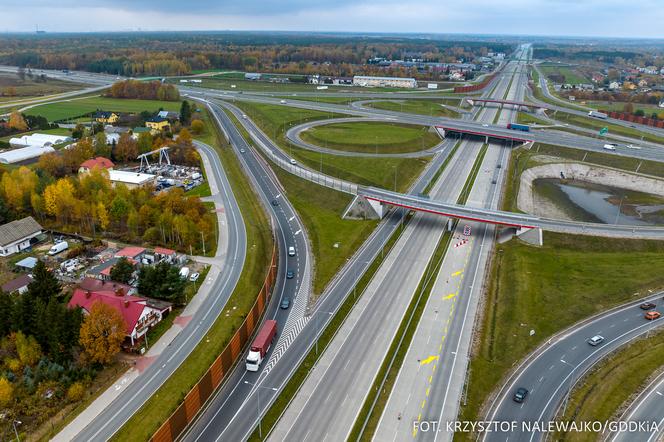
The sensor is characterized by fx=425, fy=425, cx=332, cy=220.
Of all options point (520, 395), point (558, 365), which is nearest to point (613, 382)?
point (558, 365)

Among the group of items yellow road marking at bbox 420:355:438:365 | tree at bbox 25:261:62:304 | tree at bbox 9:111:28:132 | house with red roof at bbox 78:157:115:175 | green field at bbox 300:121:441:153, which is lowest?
yellow road marking at bbox 420:355:438:365

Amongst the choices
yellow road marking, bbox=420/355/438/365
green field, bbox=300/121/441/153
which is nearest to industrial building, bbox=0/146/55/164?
green field, bbox=300/121/441/153

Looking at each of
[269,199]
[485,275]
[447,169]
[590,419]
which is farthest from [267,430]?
[447,169]

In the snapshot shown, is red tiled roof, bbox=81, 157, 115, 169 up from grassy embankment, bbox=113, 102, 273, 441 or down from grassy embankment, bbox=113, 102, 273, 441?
up

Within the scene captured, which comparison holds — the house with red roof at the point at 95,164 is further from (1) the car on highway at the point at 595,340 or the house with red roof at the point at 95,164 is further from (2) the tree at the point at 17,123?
(1) the car on highway at the point at 595,340

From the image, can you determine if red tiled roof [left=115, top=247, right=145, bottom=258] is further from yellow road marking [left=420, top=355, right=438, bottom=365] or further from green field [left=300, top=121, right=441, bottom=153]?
green field [left=300, top=121, right=441, bottom=153]

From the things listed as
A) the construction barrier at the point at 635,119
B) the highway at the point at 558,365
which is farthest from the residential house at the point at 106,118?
the construction barrier at the point at 635,119

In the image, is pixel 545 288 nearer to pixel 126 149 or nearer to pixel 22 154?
pixel 126 149
